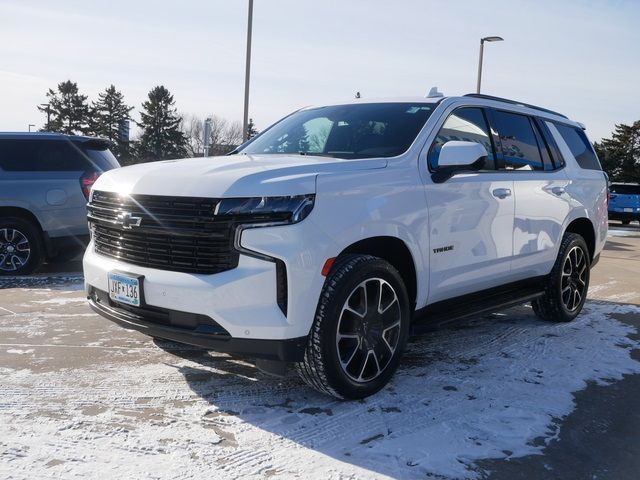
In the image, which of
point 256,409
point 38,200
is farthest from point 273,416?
point 38,200

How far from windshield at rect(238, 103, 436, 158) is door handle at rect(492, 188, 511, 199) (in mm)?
772

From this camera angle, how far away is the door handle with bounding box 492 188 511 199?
451cm

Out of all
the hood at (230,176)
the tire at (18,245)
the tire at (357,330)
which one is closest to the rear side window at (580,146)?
the hood at (230,176)

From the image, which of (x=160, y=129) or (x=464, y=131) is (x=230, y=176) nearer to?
(x=464, y=131)

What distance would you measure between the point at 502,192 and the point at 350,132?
1.20m

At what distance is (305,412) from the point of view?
342 centimetres

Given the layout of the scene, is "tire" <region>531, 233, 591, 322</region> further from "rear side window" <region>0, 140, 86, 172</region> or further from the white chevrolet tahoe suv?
"rear side window" <region>0, 140, 86, 172</region>

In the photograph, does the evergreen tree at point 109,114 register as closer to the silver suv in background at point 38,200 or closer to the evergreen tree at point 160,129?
the evergreen tree at point 160,129

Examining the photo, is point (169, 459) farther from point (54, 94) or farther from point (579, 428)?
point (54, 94)

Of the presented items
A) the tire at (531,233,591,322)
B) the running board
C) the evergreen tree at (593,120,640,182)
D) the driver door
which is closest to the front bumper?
the running board

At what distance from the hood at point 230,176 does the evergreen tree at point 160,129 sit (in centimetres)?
6408

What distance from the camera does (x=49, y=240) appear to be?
24.2 ft

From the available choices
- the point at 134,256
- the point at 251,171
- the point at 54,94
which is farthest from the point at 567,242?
the point at 54,94

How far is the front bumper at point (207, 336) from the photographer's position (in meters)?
3.15
